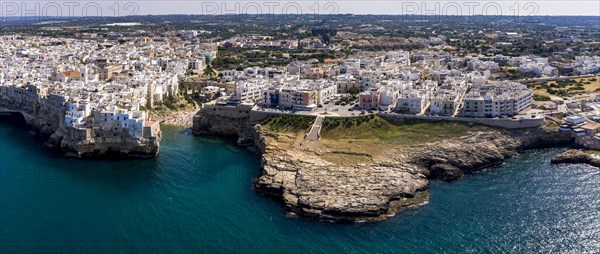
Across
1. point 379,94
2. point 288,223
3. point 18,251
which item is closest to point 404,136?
point 379,94

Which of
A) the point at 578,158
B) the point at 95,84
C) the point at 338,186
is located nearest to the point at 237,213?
the point at 338,186

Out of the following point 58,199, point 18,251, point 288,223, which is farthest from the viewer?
point 58,199

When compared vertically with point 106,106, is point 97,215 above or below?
below

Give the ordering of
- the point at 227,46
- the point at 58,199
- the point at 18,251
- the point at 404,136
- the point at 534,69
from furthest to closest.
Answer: the point at 227,46
the point at 534,69
the point at 404,136
the point at 58,199
the point at 18,251

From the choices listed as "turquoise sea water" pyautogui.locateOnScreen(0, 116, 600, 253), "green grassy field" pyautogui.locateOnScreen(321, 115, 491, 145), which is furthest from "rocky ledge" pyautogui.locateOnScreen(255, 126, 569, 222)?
"green grassy field" pyautogui.locateOnScreen(321, 115, 491, 145)

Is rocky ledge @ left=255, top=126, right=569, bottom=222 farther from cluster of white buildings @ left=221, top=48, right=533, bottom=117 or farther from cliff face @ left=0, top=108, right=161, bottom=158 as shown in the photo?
cliff face @ left=0, top=108, right=161, bottom=158

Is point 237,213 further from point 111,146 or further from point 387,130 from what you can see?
point 387,130

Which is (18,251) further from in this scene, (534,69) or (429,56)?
(429,56)
